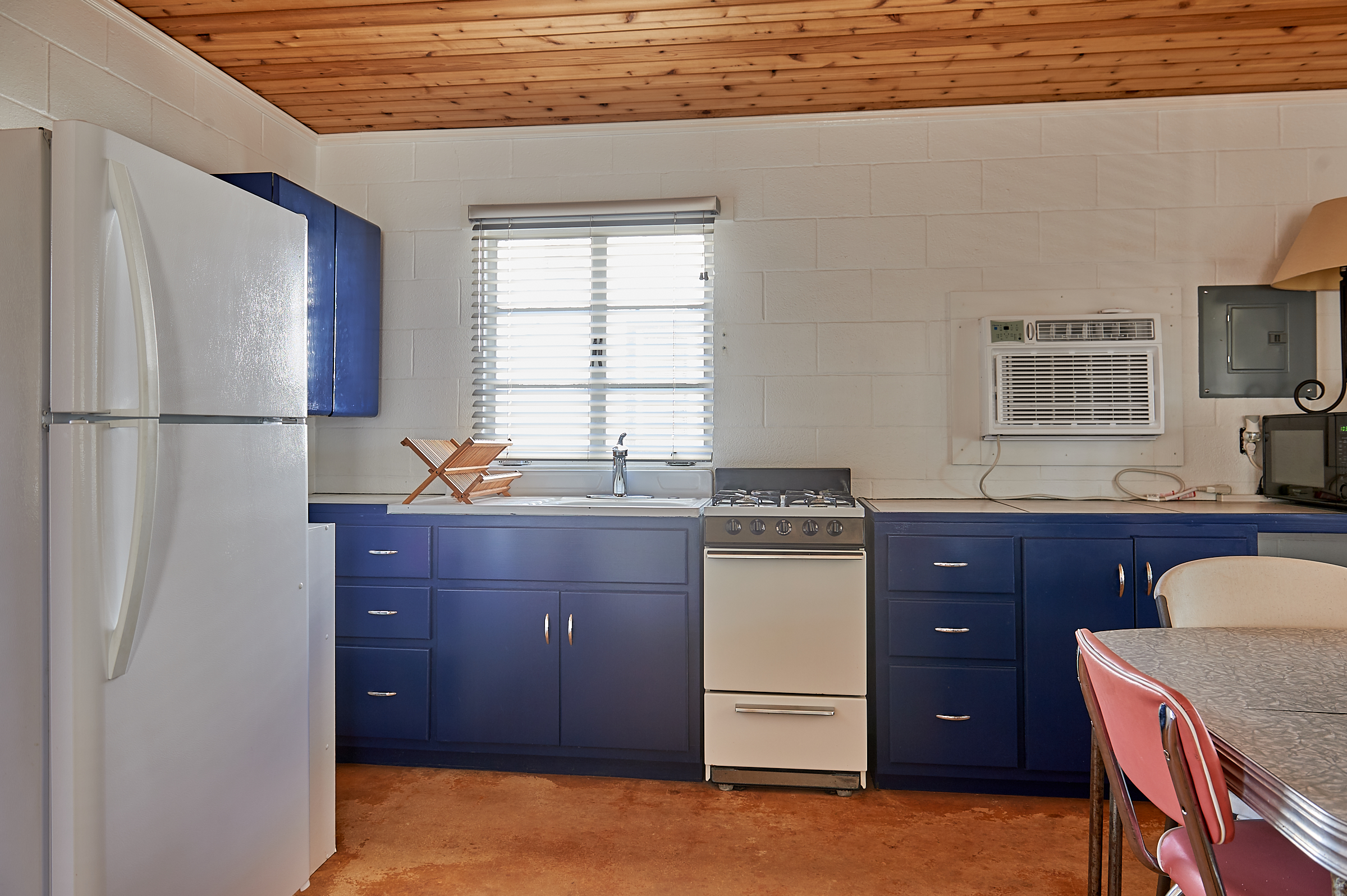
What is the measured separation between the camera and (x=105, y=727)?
146cm

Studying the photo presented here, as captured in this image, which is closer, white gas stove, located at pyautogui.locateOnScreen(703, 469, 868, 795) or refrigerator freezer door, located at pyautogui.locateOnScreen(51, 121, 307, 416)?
refrigerator freezer door, located at pyautogui.locateOnScreen(51, 121, 307, 416)

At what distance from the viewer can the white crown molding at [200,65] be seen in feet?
8.26

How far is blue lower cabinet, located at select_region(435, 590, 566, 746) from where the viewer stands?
283cm

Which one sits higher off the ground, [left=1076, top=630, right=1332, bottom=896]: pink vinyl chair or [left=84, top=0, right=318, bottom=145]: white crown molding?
[left=84, top=0, right=318, bottom=145]: white crown molding

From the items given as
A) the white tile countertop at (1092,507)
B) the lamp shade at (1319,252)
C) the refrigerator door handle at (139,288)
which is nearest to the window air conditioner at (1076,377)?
the white tile countertop at (1092,507)

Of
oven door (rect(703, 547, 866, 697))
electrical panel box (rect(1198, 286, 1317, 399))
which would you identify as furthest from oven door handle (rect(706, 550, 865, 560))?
electrical panel box (rect(1198, 286, 1317, 399))

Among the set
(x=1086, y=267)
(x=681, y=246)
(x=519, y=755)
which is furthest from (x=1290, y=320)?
(x=519, y=755)

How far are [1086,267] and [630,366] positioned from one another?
1934 millimetres

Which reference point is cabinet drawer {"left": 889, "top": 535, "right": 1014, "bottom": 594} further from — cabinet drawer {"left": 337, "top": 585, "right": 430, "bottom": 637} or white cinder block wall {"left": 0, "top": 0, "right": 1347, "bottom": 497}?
cabinet drawer {"left": 337, "top": 585, "right": 430, "bottom": 637}

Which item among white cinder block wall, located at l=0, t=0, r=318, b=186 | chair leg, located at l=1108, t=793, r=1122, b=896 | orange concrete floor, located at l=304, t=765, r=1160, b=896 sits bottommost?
orange concrete floor, located at l=304, t=765, r=1160, b=896

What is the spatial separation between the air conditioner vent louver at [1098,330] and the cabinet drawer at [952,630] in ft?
3.90

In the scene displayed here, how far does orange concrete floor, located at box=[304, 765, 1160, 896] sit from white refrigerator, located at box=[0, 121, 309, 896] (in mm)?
639

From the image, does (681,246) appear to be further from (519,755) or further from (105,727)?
(105,727)

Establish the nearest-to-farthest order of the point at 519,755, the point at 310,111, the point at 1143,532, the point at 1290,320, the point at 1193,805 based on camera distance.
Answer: the point at 1193,805 → the point at 1143,532 → the point at 519,755 → the point at 1290,320 → the point at 310,111
